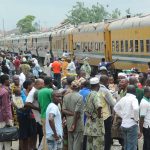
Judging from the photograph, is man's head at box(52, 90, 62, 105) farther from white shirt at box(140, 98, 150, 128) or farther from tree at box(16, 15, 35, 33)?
tree at box(16, 15, 35, 33)

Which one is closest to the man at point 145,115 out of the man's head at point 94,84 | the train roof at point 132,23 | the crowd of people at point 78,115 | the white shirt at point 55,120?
the crowd of people at point 78,115

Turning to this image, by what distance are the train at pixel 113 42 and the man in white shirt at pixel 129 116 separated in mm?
13558

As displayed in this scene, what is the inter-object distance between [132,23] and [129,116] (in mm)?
16820

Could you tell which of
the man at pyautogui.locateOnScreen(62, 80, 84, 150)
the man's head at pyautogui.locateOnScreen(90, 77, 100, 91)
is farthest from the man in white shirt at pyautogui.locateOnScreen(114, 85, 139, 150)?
the man at pyautogui.locateOnScreen(62, 80, 84, 150)

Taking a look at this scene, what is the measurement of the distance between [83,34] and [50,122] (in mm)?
28623

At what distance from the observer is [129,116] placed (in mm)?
10805

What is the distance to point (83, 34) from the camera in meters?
38.4

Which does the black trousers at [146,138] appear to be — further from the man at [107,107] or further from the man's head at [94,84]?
the man's head at [94,84]

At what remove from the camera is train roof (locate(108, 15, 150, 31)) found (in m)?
25.0

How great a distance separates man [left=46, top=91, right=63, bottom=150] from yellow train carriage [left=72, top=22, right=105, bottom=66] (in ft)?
74.0

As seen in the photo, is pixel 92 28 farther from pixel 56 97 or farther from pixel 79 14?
pixel 79 14

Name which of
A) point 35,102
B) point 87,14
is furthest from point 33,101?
point 87,14

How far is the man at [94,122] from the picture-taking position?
10750 millimetres

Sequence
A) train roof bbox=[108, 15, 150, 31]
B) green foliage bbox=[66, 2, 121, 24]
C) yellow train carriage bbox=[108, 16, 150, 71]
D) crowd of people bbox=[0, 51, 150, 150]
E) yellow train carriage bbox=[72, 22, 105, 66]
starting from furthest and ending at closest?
green foliage bbox=[66, 2, 121, 24] → yellow train carriage bbox=[72, 22, 105, 66] → train roof bbox=[108, 15, 150, 31] → yellow train carriage bbox=[108, 16, 150, 71] → crowd of people bbox=[0, 51, 150, 150]
